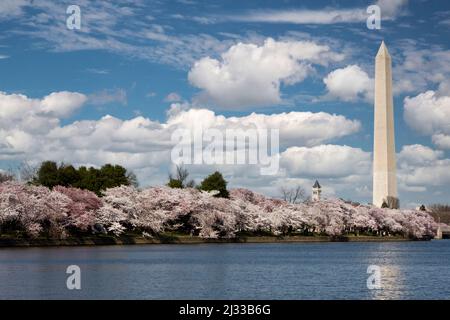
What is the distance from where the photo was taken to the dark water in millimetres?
34656

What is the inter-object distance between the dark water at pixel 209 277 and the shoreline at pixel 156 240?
22.7 ft

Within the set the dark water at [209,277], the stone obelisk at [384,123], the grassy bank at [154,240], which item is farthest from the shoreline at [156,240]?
the stone obelisk at [384,123]

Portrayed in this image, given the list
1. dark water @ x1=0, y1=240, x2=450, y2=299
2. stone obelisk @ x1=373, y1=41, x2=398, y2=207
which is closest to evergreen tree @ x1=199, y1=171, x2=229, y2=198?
stone obelisk @ x1=373, y1=41, x2=398, y2=207

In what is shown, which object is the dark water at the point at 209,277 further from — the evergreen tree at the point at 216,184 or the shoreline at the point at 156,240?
the evergreen tree at the point at 216,184

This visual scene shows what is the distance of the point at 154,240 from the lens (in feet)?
267

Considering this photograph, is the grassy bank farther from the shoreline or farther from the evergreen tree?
the evergreen tree

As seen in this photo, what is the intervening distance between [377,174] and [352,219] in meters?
7.34

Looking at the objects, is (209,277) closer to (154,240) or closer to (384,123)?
(154,240)

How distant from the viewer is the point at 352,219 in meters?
111

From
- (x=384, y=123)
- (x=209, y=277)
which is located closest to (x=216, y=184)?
(x=384, y=123)
